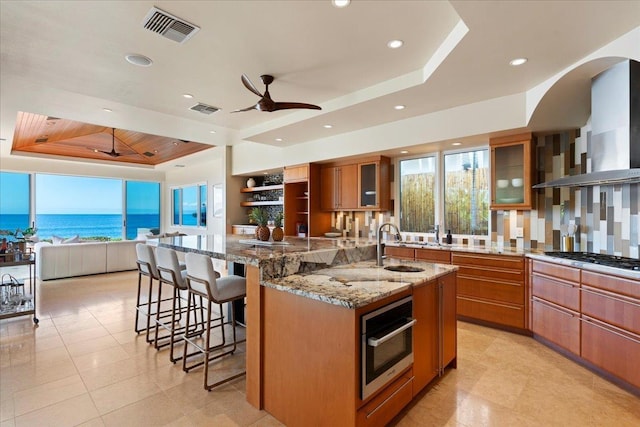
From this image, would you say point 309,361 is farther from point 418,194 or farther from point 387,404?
point 418,194

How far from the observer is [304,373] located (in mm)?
1911

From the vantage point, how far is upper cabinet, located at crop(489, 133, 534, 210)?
147 inches

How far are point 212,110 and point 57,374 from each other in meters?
3.54

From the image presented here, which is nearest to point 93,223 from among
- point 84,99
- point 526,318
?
point 84,99

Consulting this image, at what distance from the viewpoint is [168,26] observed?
254 cm

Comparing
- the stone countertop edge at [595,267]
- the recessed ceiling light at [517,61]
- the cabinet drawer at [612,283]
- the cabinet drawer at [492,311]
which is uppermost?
the recessed ceiling light at [517,61]

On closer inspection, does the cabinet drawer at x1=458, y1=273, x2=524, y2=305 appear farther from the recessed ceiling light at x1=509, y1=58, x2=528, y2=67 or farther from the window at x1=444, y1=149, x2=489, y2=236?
the recessed ceiling light at x1=509, y1=58, x2=528, y2=67

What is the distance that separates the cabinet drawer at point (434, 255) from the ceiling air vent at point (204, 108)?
11.5 feet

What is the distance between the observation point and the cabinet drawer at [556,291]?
9.37ft

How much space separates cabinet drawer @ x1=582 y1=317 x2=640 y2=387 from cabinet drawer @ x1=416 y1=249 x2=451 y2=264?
148 cm

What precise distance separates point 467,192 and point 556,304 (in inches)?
75.3

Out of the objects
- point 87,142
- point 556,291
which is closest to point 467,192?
point 556,291

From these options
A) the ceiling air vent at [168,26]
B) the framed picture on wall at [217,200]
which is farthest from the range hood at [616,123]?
the framed picture on wall at [217,200]

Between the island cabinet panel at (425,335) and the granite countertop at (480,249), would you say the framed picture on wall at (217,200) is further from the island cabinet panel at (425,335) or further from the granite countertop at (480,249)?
the island cabinet panel at (425,335)
